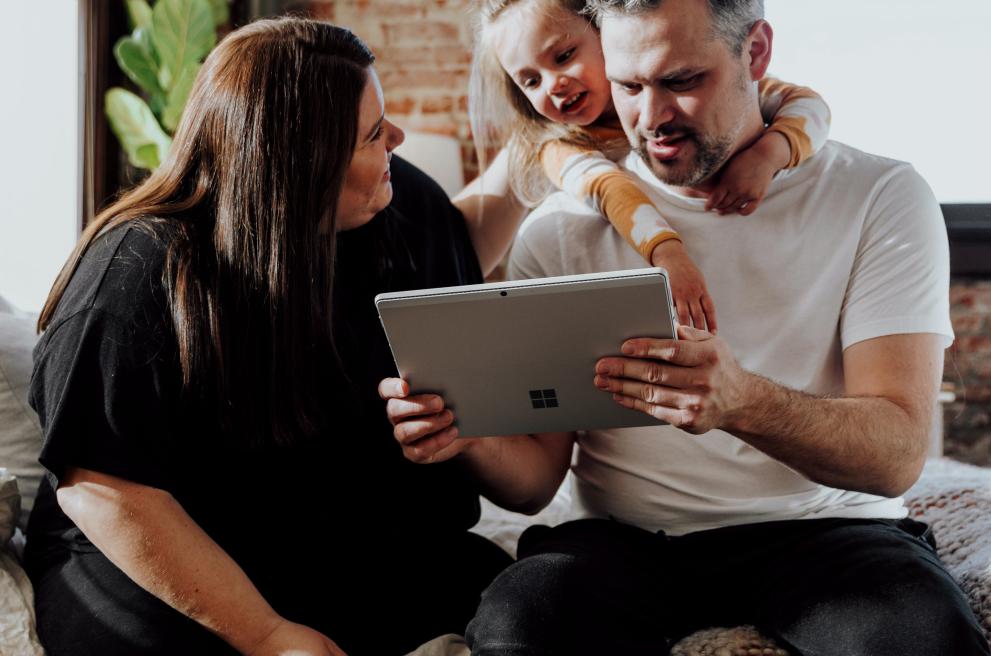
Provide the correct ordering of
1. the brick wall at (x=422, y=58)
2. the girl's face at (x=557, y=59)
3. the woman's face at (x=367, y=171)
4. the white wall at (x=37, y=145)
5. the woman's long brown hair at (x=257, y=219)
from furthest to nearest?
the brick wall at (x=422, y=58) < the white wall at (x=37, y=145) < the girl's face at (x=557, y=59) < the woman's face at (x=367, y=171) < the woman's long brown hair at (x=257, y=219)

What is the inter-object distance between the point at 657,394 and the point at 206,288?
59cm

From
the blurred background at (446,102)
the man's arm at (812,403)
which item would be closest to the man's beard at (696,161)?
the man's arm at (812,403)

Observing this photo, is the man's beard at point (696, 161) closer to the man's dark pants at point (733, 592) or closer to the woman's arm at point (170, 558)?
the man's dark pants at point (733, 592)

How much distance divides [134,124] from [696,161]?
78.8 inches

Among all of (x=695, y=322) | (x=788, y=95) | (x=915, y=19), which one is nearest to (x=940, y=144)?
(x=915, y=19)

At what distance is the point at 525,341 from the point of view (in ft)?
3.73

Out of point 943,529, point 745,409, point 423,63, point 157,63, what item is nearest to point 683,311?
→ point 745,409

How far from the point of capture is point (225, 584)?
1.20 meters

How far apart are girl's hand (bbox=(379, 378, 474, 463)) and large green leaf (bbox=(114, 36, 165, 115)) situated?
2076 mm

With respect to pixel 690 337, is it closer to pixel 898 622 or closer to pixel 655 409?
pixel 655 409

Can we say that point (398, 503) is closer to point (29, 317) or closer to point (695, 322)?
point (695, 322)

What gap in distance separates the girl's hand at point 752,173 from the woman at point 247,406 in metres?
0.50

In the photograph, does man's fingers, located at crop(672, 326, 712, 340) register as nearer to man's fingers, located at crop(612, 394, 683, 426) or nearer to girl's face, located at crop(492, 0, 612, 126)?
man's fingers, located at crop(612, 394, 683, 426)

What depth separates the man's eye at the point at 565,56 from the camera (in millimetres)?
1627
